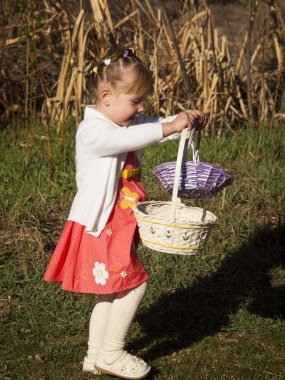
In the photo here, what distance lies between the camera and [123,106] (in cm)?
330

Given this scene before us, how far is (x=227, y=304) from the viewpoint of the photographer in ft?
14.5

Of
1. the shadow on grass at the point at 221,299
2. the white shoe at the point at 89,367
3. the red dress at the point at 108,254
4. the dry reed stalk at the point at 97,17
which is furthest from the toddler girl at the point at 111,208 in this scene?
the dry reed stalk at the point at 97,17

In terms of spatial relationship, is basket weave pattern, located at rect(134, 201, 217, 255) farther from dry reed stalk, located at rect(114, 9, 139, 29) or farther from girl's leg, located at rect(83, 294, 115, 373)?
dry reed stalk, located at rect(114, 9, 139, 29)

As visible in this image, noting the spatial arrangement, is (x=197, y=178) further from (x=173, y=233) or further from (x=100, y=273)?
(x=100, y=273)

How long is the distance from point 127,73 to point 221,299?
174 centimetres

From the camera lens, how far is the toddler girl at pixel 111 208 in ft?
10.7

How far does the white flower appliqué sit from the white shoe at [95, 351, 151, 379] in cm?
37

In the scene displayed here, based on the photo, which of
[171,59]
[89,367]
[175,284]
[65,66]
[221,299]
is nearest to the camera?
[89,367]

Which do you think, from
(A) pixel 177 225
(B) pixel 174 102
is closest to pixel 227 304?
(A) pixel 177 225

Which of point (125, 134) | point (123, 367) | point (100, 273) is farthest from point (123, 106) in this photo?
point (123, 367)

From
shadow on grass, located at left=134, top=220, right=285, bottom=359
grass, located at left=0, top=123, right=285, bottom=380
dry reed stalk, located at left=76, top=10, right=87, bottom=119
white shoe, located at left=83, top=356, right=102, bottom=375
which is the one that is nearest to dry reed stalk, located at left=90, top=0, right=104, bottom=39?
dry reed stalk, located at left=76, top=10, right=87, bottom=119

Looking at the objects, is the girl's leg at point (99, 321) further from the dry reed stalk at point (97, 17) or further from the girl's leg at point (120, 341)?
the dry reed stalk at point (97, 17)

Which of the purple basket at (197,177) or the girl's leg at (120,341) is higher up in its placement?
the purple basket at (197,177)

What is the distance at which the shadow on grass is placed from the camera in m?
4.11
